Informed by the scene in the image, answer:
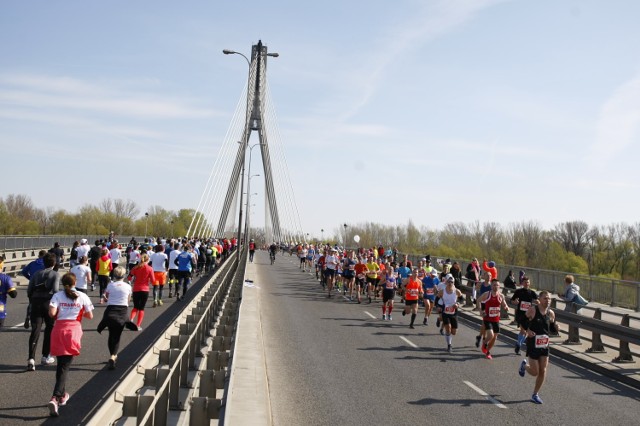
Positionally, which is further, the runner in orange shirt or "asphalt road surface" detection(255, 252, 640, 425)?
the runner in orange shirt

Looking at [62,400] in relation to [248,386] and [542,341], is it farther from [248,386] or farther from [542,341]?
[542,341]

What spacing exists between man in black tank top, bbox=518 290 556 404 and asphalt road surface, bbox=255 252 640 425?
1.51 ft

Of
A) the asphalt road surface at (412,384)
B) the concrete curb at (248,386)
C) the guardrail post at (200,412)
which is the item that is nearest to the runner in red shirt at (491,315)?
the asphalt road surface at (412,384)

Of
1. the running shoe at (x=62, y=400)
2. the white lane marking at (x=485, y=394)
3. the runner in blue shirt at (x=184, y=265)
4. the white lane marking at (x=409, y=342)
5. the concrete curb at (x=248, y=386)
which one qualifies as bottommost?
the white lane marking at (x=409, y=342)

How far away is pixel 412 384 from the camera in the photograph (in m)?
11.0

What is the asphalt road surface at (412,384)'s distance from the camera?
29.4ft

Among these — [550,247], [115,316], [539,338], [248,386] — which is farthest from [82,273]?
[550,247]

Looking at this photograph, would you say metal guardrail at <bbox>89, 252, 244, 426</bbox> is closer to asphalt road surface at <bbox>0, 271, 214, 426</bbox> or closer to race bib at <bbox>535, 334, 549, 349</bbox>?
asphalt road surface at <bbox>0, 271, 214, 426</bbox>

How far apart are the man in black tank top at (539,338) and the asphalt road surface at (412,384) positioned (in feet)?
1.51

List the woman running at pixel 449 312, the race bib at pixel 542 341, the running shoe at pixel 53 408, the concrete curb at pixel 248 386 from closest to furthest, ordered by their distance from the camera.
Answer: the concrete curb at pixel 248 386, the running shoe at pixel 53 408, the race bib at pixel 542 341, the woman running at pixel 449 312

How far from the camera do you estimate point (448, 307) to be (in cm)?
1578

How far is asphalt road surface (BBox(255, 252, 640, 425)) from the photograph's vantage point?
8961 mm

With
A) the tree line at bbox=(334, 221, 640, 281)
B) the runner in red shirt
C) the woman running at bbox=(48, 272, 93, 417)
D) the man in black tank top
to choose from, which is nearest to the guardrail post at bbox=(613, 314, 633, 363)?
the runner in red shirt

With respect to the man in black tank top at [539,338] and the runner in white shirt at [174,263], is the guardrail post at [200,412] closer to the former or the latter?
the man in black tank top at [539,338]
